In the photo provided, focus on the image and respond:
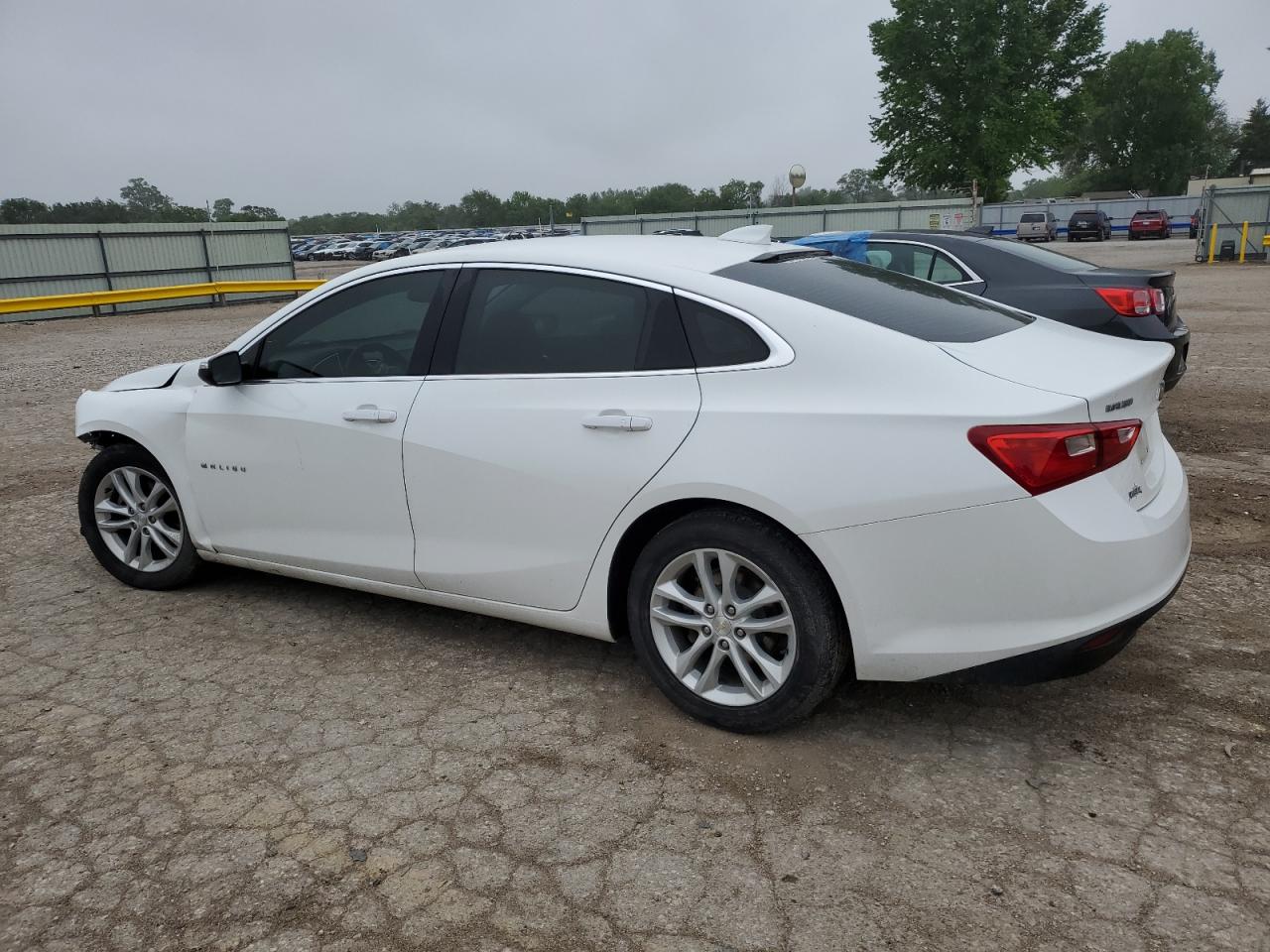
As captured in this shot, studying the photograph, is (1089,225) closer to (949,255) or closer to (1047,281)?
(949,255)

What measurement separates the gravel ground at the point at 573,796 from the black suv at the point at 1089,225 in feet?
156

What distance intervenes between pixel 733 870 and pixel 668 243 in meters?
2.27

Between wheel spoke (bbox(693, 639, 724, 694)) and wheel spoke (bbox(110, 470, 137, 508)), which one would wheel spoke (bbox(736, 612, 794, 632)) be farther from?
wheel spoke (bbox(110, 470, 137, 508))

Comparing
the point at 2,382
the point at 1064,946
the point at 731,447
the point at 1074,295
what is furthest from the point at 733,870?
the point at 2,382

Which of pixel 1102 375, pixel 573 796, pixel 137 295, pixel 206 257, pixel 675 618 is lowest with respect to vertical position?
pixel 573 796

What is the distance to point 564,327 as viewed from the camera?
3418 millimetres

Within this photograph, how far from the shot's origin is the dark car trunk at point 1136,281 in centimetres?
688

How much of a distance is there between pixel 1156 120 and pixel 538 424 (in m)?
96.1

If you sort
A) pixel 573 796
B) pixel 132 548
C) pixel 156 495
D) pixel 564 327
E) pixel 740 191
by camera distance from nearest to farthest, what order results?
pixel 573 796 → pixel 564 327 → pixel 156 495 → pixel 132 548 → pixel 740 191

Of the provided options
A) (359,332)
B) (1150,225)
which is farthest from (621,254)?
(1150,225)

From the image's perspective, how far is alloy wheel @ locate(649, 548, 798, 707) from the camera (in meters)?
2.98

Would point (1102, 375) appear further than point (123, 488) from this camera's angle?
No

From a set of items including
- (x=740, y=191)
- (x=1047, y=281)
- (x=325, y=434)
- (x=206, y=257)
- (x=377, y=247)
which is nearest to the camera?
(x=325, y=434)

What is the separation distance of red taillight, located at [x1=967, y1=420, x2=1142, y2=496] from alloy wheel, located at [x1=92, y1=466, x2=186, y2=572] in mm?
3569
